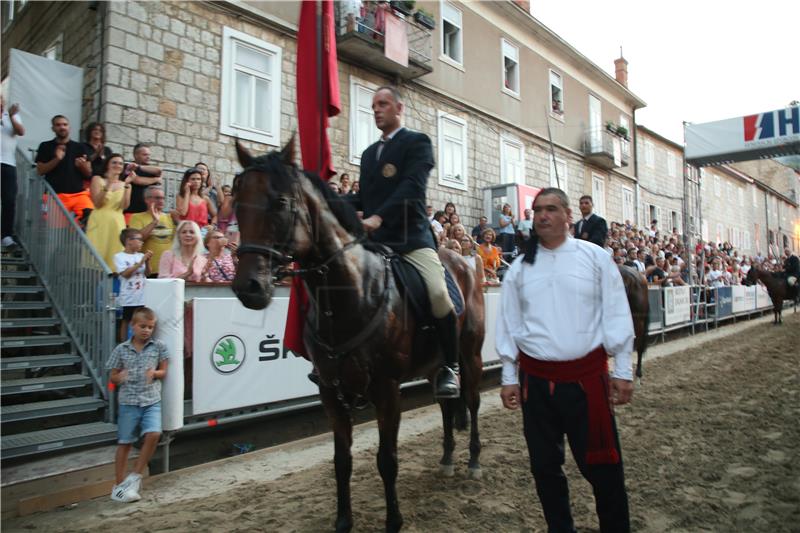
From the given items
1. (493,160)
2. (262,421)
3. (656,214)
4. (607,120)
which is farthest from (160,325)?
(656,214)

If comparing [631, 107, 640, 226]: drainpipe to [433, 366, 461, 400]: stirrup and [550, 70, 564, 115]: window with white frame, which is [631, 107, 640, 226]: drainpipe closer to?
[550, 70, 564, 115]: window with white frame

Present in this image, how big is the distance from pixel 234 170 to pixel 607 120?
70.1 feet

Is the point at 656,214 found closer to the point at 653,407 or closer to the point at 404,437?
the point at 653,407

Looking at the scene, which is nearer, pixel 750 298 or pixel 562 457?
pixel 562 457

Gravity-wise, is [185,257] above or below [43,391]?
above

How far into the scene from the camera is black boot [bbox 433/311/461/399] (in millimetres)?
3852

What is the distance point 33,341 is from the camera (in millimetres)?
5445

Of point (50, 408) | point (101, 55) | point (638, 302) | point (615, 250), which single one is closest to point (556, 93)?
point (615, 250)

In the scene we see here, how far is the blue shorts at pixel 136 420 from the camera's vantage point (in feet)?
14.2

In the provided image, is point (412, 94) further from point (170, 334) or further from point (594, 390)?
point (594, 390)

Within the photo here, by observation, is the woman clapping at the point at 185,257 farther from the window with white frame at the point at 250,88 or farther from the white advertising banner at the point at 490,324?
the window with white frame at the point at 250,88

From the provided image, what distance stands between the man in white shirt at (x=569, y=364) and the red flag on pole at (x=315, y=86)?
1.50 meters

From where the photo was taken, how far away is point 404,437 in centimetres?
594

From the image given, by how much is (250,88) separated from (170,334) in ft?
26.4
